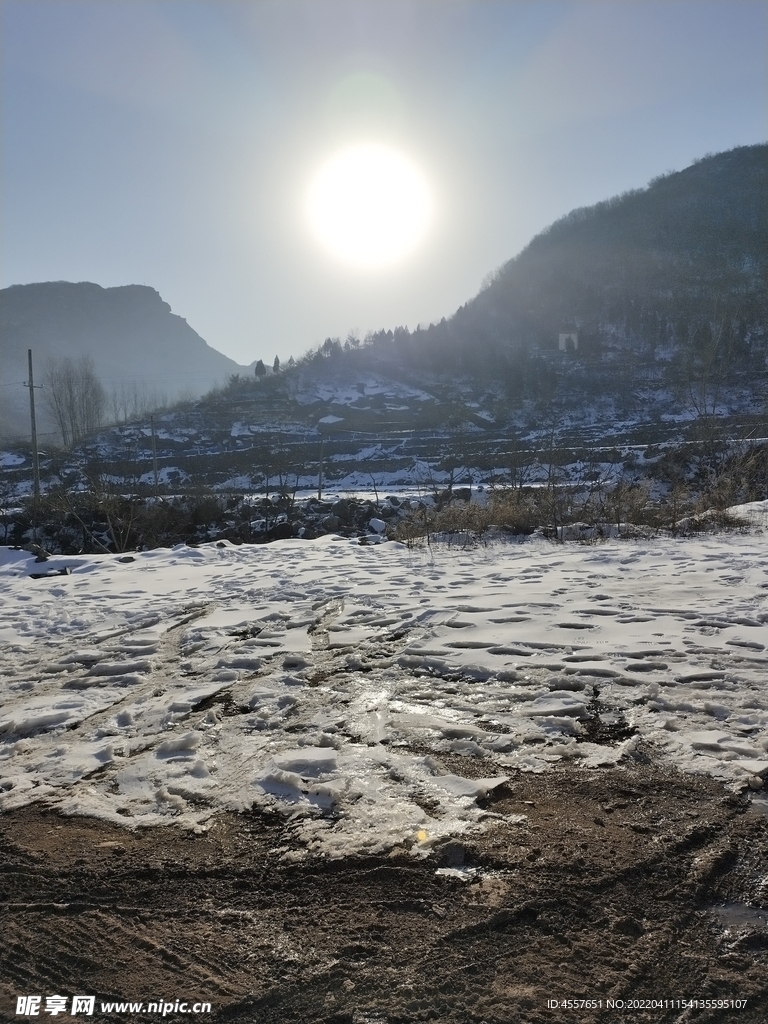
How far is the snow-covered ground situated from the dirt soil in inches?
7.7

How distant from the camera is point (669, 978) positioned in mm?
1720

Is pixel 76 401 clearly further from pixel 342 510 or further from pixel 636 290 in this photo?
pixel 636 290

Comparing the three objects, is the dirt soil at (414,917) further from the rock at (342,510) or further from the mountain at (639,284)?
the mountain at (639,284)

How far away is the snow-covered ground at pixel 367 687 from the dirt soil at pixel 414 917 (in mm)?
195

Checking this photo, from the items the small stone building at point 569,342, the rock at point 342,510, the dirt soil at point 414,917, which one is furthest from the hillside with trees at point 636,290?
the dirt soil at point 414,917

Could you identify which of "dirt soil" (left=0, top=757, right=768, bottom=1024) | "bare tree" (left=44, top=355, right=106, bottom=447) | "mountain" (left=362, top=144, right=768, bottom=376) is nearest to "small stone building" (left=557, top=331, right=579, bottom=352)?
"mountain" (left=362, top=144, right=768, bottom=376)

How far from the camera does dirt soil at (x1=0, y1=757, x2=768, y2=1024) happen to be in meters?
1.70

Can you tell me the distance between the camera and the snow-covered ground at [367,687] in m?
2.78

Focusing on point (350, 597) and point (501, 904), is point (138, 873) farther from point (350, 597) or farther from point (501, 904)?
point (350, 597)

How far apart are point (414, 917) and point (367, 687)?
2005 mm

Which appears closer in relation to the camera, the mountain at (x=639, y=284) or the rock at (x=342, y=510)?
the rock at (x=342, y=510)

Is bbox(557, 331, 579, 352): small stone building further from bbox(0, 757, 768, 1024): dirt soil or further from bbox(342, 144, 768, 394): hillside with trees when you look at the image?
bbox(0, 757, 768, 1024): dirt soil

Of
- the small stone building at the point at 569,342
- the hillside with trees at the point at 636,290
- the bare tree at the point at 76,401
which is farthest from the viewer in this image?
the small stone building at the point at 569,342

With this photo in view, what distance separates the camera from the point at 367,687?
3.97 metres
